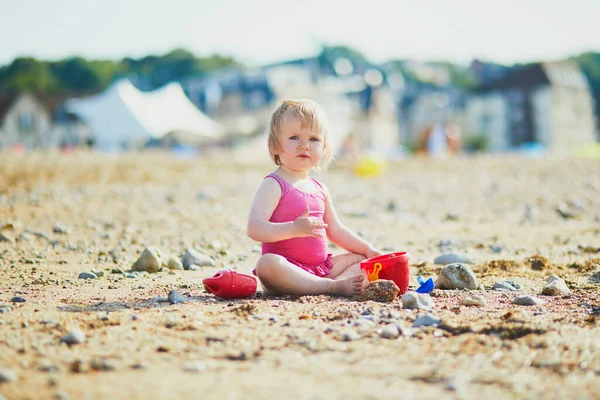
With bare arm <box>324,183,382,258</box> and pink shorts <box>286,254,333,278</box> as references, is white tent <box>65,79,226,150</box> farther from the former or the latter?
pink shorts <box>286,254,333,278</box>

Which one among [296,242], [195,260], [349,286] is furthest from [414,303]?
[195,260]

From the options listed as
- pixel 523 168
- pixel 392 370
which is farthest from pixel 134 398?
pixel 523 168

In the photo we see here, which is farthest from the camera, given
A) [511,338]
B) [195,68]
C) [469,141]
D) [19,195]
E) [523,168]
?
[195,68]

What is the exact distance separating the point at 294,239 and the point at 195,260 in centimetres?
124

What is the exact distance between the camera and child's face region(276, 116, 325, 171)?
11.9 feet

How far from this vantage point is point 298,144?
143 inches

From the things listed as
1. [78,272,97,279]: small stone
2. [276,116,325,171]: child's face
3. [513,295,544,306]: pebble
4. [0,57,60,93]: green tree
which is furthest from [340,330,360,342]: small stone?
[0,57,60,93]: green tree

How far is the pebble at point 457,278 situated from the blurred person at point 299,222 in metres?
0.42

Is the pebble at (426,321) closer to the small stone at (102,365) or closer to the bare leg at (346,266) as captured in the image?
the bare leg at (346,266)

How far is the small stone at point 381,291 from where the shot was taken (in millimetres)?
3258

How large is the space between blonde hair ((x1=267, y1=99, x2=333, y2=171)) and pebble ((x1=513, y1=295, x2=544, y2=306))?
128 centimetres

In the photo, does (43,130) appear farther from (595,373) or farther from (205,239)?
(595,373)

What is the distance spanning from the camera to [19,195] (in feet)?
29.7

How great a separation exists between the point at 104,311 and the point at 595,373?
197cm
